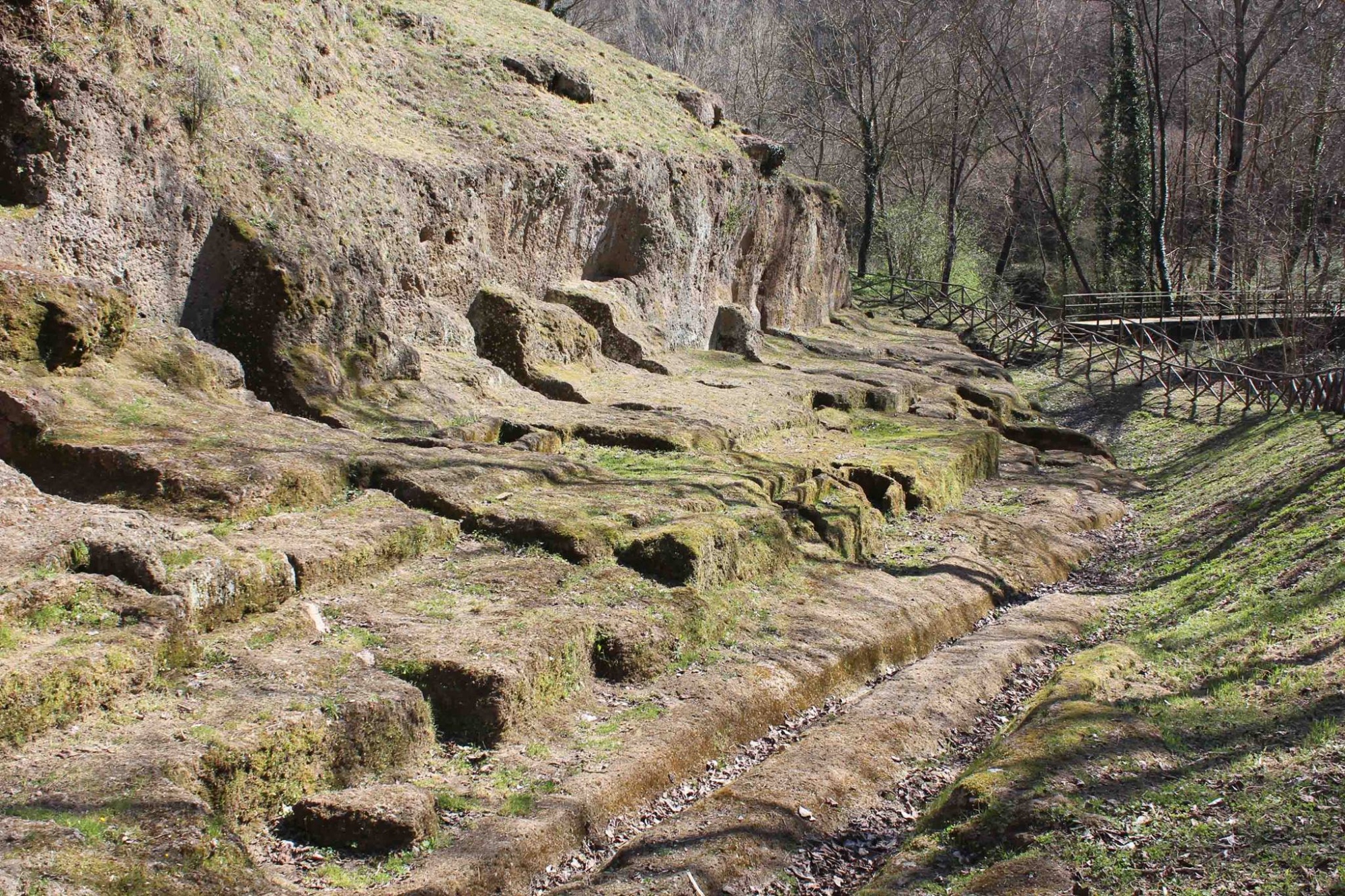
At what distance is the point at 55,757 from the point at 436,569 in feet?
10.7

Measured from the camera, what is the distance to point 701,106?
23281mm

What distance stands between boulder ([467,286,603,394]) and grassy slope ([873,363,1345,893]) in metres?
7.43

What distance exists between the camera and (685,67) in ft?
145

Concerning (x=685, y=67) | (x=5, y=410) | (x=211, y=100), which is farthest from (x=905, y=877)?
(x=685, y=67)

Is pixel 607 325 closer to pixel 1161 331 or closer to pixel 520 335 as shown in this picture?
pixel 520 335

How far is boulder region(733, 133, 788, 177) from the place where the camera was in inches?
924

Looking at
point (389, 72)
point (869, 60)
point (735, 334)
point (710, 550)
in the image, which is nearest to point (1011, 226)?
point (869, 60)

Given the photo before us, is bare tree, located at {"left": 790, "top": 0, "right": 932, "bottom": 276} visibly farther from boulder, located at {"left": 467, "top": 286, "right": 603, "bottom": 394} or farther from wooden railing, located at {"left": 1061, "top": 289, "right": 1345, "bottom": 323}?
boulder, located at {"left": 467, "top": 286, "right": 603, "bottom": 394}

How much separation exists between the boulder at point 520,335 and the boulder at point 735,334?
6002 mm

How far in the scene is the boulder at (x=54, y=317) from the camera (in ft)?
25.9

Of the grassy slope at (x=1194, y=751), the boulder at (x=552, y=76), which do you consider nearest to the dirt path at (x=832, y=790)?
the grassy slope at (x=1194, y=751)

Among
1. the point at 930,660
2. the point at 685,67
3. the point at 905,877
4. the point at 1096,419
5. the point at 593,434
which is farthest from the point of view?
the point at 685,67

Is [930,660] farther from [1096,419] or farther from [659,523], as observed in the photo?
[1096,419]

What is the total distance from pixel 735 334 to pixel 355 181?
9.46 meters
